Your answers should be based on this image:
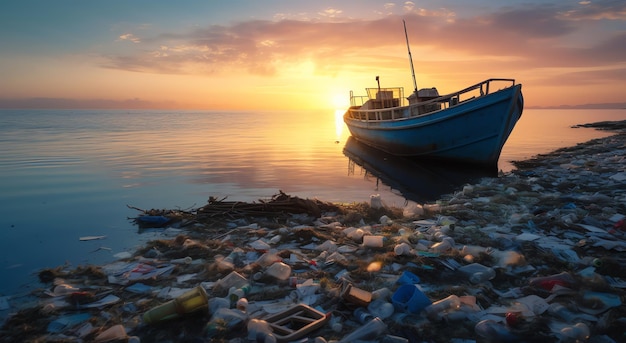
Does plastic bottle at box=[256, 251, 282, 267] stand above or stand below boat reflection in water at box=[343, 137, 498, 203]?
above

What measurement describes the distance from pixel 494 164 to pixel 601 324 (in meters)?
11.7

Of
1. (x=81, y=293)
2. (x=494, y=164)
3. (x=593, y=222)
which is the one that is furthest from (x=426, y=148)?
(x=81, y=293)

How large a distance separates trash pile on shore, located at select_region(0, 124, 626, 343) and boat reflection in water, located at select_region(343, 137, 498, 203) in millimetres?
4301

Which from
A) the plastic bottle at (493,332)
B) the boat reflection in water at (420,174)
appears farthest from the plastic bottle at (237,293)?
the boat reflection in water at (420,174)

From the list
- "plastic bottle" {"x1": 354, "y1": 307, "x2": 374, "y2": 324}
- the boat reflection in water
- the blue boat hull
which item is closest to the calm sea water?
the boat reflection in water

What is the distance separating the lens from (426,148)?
48.5ft

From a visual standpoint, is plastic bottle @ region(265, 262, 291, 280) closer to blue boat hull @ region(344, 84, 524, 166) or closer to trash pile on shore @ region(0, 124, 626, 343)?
trash pile on shore @ region(0, 124, 626, 343)

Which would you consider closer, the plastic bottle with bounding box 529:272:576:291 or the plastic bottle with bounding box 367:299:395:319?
the plastic bottle with bounding box 367:299:395:319

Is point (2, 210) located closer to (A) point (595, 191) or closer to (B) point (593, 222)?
(B) point (593, 222)

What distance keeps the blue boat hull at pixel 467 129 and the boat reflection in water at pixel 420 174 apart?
400mm

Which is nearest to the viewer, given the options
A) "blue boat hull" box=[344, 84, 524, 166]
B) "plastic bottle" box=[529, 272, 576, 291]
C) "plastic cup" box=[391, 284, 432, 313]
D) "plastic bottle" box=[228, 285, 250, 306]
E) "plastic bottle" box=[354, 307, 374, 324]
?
"plastic bottle" box=[354, 307, 374, 324]

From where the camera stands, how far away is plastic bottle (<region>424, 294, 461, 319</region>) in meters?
2.96

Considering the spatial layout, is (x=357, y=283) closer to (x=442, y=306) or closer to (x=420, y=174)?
(x=442, y=306)

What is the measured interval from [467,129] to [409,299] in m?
11.1
